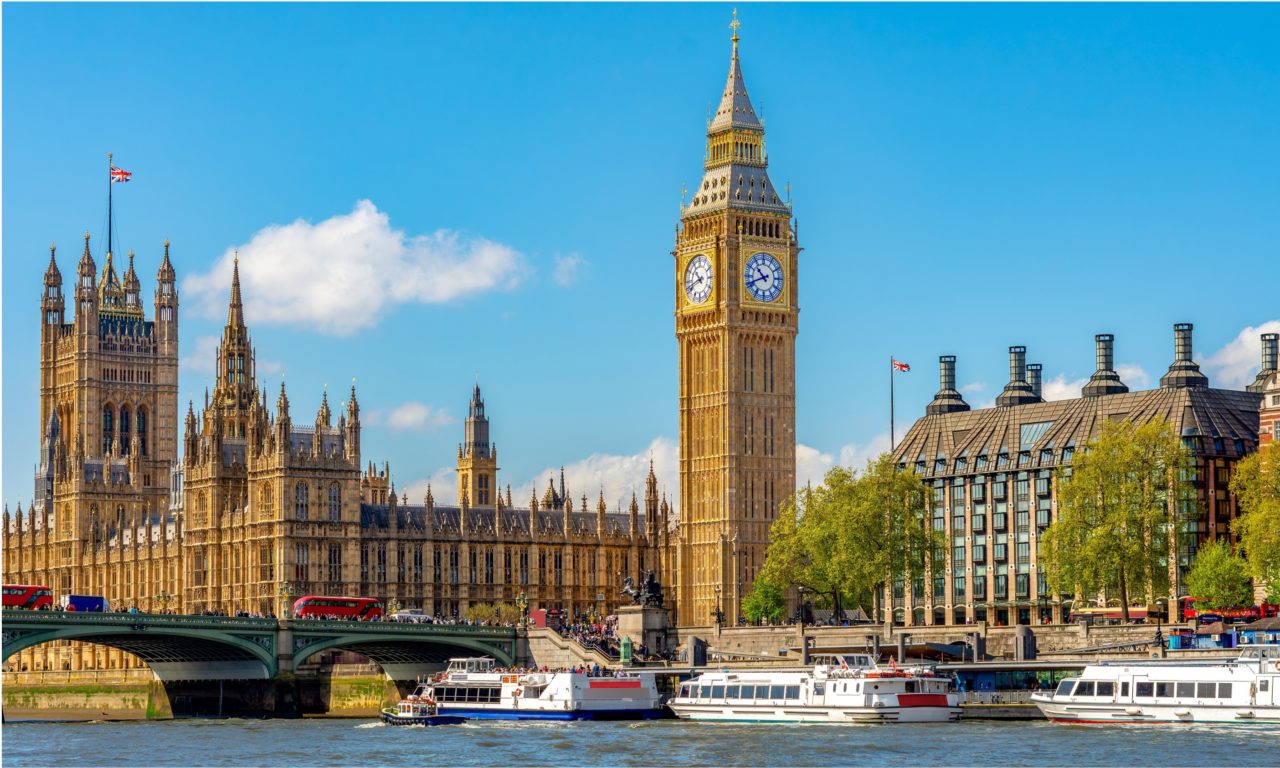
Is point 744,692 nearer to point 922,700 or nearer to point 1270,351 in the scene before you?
point 922,700

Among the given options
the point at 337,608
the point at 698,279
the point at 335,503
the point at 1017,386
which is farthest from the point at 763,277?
the point at 337,608

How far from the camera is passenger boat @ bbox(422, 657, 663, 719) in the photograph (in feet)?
368

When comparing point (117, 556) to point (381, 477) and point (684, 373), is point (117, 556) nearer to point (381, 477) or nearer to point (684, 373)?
point (381, 477)

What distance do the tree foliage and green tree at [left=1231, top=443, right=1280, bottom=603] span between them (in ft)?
62.9

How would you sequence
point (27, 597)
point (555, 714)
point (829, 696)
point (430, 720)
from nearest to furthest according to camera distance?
point (829, 696) < point (555, 714) < point (430, 720) < point (27, 597)

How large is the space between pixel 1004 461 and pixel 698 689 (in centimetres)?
4860

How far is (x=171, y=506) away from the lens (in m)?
192

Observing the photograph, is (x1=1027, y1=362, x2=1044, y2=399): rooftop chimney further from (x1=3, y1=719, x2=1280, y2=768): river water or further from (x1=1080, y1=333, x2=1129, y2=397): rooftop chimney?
(x1=3, y1=719, x2=1280, y2=768): river water

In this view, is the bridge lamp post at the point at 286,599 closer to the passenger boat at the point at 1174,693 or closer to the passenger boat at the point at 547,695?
the passenger boat at the point at 547,695

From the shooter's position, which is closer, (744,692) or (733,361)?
(744,692)

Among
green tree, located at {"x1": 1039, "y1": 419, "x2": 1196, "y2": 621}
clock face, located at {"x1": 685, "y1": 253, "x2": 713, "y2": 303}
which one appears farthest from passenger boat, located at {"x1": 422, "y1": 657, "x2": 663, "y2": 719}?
clock face, located at {"x1": 685, "y1": 253, "x2": 713, "y2": 303}

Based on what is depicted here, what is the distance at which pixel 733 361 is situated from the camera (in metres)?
164

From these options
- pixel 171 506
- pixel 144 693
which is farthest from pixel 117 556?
pixel 144 693

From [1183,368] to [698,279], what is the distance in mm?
32717
